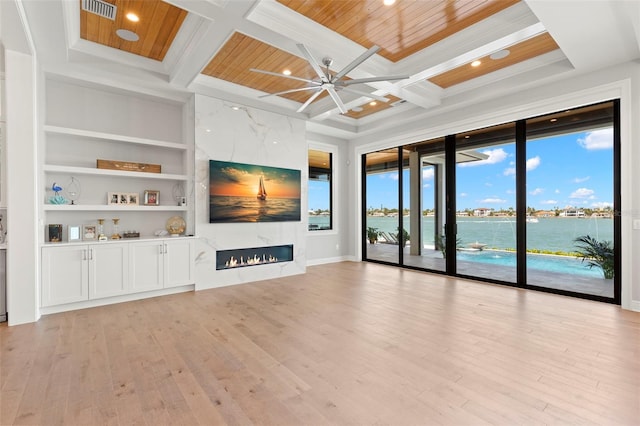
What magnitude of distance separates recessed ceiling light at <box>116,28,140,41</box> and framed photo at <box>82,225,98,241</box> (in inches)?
103

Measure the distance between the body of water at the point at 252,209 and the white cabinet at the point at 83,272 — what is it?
143 cm

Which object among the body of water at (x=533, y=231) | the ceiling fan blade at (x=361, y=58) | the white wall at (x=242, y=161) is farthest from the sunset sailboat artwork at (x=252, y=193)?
the body of water at (x=533, y=231)

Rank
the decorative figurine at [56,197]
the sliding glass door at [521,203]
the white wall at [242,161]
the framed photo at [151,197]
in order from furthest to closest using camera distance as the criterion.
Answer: the white wall at [242,161] → the framed photo at [151,197] → the sliding glass door at [521,203] → the decorative figurine at [56,197]

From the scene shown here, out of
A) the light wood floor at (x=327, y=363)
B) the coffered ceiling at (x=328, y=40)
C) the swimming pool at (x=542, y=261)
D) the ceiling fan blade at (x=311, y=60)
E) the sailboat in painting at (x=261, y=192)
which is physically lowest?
the light wood floor at (x=327, y=363)

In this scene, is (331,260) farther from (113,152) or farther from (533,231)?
(113,152)

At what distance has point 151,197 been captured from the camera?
497 centimetres

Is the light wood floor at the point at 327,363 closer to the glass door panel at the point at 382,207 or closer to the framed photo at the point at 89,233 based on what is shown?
the framed photo at the point at 89,233

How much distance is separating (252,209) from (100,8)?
3.34 meters

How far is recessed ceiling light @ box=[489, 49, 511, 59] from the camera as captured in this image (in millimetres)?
4078

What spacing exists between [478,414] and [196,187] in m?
4.62

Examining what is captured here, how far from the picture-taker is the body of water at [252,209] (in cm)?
518

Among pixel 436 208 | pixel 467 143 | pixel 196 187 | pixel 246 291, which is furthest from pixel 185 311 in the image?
pixel 467 143

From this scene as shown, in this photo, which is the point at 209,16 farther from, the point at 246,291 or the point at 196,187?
the point at 246,291

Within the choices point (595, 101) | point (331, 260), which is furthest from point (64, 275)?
point (595, 101)
